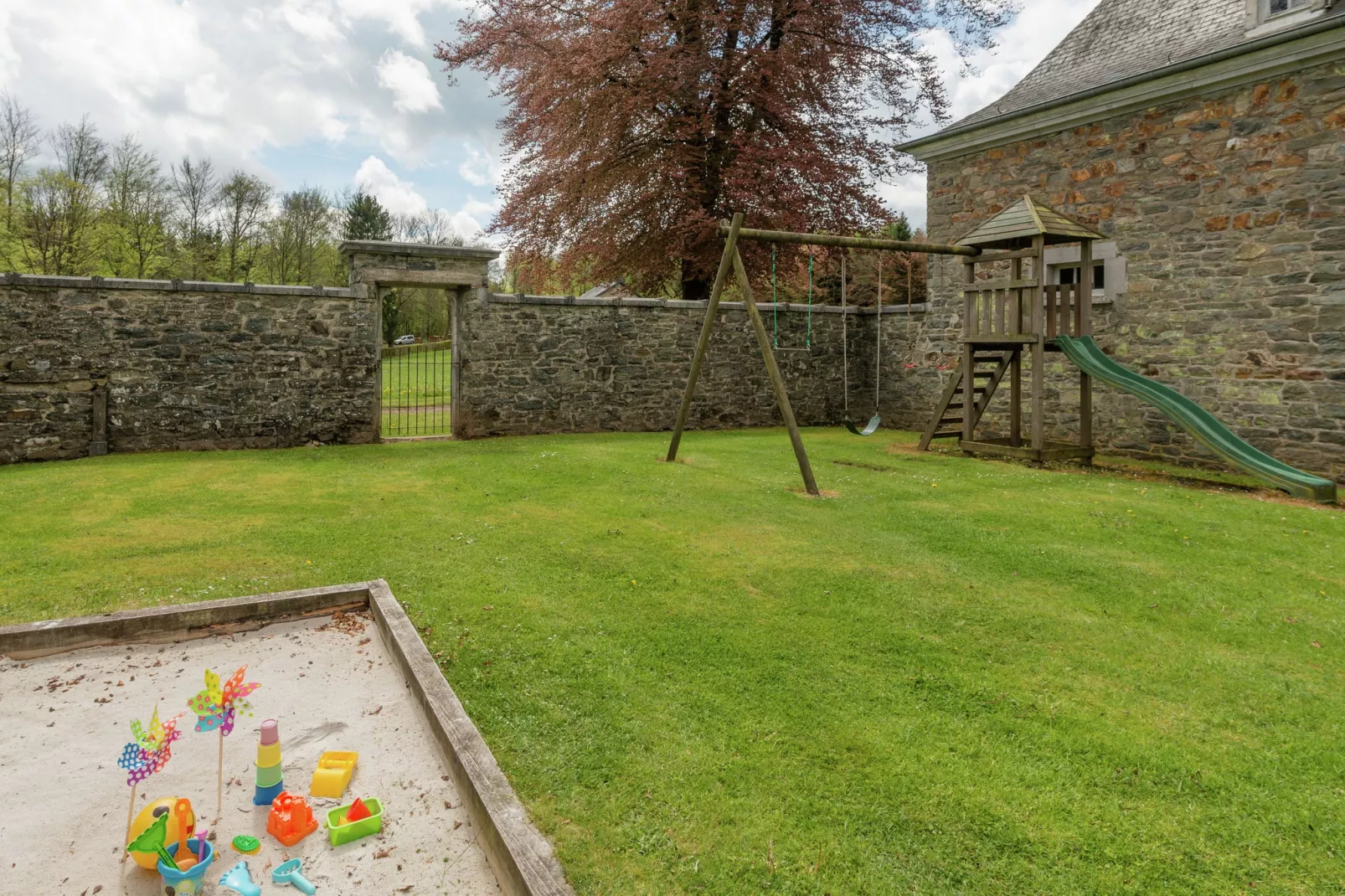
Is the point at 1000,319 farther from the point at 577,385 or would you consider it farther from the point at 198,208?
the point at 198,208

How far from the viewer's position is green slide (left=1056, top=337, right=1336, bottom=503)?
25.9ft

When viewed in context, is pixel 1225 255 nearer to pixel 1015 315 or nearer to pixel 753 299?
pixel 1015 315

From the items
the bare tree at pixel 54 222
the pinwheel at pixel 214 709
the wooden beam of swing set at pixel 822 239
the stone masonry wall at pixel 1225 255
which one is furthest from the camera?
the bare tree at pixel 54 222

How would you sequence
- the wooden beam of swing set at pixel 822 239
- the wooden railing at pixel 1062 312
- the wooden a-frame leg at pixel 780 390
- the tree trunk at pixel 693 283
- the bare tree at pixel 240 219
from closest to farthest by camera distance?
the wooden a-frame leg at pixel 780 390 < the wooden beam of swing set at pixel 822 239 < the wooden railing at pixel 1062 312 < the tree trunk at pixel 693 283 < the bare tree at pixel 240 219

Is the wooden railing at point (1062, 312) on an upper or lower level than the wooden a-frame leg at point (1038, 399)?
upper

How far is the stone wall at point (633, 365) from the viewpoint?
12578 millimetres

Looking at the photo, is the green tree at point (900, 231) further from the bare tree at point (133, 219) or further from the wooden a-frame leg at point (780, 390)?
the bare tree at point (133, 219)

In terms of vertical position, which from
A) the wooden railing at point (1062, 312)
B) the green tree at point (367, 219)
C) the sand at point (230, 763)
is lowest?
the sand at point (230, 763)

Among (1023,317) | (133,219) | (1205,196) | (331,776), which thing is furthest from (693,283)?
(133,219)

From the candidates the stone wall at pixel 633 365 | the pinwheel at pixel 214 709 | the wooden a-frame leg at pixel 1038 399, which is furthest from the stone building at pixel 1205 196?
the pinwheel at pixel 214 709

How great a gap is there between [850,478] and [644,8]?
1009cm

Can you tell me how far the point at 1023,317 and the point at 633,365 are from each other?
6602 mm

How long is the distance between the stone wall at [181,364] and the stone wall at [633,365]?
6.17ft

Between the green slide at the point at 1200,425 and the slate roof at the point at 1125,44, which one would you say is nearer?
the green slide at the point at 1200,425
